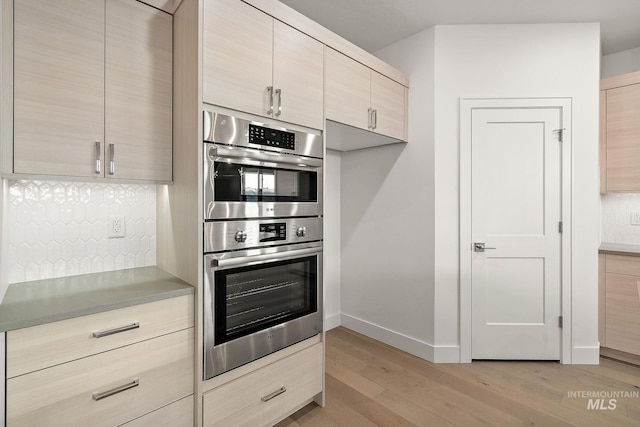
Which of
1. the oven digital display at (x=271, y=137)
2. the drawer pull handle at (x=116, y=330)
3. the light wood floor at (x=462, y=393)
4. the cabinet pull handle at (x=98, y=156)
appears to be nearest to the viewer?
the drawer pull handle at (x=116, y=330)

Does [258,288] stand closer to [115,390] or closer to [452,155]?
[115,390]

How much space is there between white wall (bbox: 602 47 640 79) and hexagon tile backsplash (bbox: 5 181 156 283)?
14.3 ft

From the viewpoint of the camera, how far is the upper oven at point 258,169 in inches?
61.2

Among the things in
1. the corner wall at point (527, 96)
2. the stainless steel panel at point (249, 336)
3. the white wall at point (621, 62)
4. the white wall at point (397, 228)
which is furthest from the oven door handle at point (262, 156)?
the white wall at point (621, 62)

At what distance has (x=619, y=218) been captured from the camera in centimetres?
311

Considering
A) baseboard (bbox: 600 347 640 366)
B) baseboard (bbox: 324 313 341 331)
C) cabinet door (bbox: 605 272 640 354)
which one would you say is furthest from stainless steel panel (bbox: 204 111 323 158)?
baseboard (bbox: 600 347 640 366)

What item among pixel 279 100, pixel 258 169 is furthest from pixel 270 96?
pixel 258 169

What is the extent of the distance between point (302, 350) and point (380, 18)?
8.60 ft

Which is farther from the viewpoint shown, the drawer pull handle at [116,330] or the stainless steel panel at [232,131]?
the stainless steel panel at [232,131]

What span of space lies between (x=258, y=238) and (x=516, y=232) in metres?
2.20

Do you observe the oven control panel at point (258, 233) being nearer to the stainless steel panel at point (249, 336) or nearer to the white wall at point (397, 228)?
the stainless steel panel at point (249, 336)

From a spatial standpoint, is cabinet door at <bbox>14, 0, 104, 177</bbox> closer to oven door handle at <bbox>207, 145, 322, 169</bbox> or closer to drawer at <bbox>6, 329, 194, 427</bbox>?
oven door handle at <bbox>207, 145, 322, 169</bbox>

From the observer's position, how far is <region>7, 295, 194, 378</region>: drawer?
1.15m

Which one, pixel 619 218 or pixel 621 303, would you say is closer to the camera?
pixel 621 303
